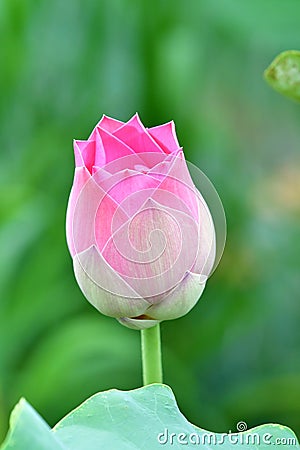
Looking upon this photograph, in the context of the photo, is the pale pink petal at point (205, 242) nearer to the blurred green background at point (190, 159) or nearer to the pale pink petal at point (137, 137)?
the pale pink petal at point (137, 137)

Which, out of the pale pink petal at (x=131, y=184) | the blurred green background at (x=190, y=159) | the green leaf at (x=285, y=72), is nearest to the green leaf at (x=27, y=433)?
the pale pink petal at (x=131, y=184)

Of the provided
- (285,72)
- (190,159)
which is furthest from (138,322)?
→ (190,159)

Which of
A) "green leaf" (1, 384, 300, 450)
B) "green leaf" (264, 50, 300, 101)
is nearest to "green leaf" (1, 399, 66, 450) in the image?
"green leaf" (1, 384, 300, 450)

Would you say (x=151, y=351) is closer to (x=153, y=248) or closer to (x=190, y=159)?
(x=153, y=248)

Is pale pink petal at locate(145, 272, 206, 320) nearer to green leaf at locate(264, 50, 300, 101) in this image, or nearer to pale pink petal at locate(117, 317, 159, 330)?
pale pink petal at locate(117, 317, 159, 330)

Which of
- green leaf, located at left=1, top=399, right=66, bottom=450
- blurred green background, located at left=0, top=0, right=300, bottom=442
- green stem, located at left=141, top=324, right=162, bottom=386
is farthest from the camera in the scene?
blurred green background, located at left=0, top=0, right=300, bottom=442

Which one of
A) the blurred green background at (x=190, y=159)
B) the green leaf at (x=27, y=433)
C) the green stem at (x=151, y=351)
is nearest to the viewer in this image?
the green leaf at (x=27, y=433)

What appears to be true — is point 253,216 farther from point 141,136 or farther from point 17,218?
point 141,136
